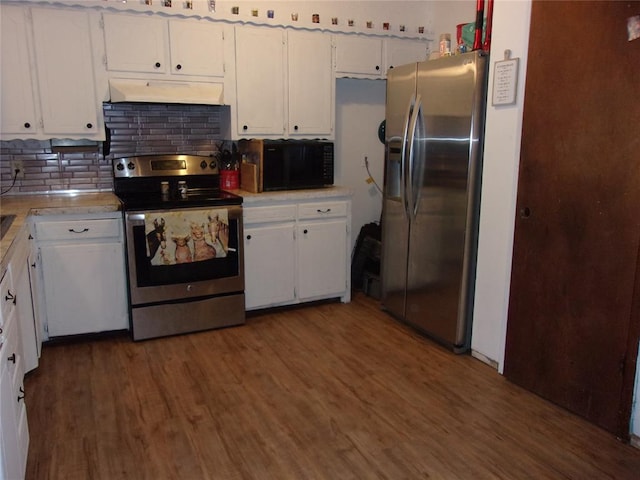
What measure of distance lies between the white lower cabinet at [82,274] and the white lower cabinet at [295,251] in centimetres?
86

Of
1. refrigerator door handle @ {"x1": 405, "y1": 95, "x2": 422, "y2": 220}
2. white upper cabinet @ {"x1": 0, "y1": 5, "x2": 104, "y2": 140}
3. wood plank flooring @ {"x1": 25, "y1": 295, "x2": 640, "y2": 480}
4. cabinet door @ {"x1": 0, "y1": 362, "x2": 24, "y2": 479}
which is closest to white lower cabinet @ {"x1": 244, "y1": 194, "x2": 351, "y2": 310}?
wood plank flooring @ {"x1": 25, "y1": 295, "x2": 640, "y2": 480}

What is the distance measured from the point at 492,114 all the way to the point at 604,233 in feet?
2.99

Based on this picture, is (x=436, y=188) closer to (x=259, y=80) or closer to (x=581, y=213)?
(x=581, y=213)

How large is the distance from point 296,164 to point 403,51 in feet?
4.44

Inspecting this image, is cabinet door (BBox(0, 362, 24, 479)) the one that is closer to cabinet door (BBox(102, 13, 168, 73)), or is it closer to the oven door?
the oven door

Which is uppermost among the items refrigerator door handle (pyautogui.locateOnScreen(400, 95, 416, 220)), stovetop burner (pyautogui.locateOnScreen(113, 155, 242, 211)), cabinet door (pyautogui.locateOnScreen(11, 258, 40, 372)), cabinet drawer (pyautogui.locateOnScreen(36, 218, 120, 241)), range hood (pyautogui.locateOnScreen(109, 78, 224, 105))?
range hood (pyautogui.locateOnScreen(109, 78, 224, 105))

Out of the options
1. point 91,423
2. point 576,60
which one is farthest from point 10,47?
point 576,60

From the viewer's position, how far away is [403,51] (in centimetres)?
422

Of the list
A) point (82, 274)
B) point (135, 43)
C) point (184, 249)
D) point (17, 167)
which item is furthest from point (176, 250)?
point (135, 43)

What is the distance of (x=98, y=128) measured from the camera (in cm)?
336

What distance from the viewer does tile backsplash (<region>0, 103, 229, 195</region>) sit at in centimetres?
352

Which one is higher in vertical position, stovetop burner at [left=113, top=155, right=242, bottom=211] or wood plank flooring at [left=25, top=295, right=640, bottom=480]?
stovetop burner at [left=113, top=155, right=242, bottom=211]

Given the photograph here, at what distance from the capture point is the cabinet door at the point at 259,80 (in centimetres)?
365

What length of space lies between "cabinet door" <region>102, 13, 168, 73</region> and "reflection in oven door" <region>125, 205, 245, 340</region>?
0.98 metres
